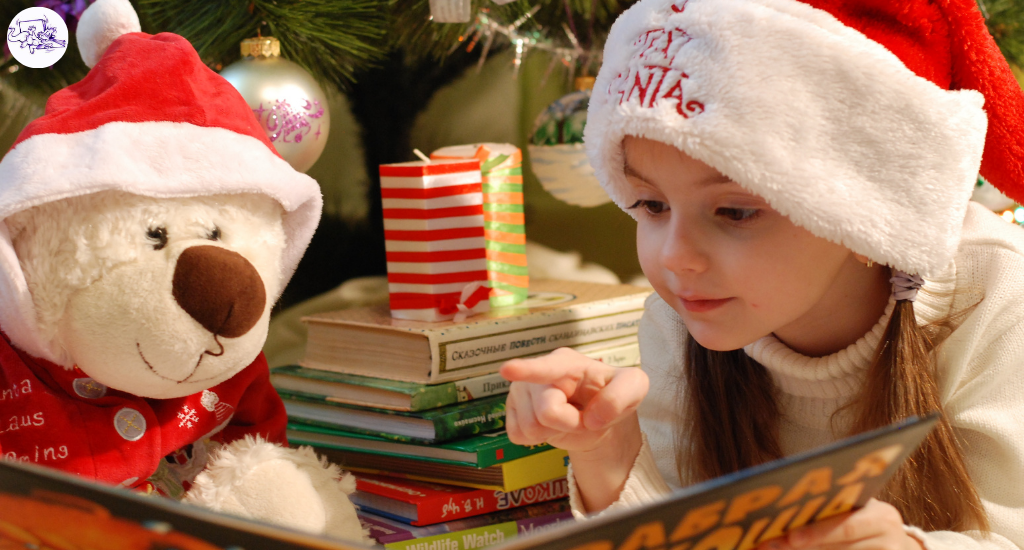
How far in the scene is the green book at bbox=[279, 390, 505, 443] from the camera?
2.74 feet

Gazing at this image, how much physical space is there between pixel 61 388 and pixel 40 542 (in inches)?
9.6

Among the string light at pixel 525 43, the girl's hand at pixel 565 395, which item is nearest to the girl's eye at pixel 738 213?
the girl's hand at pixel 565 395

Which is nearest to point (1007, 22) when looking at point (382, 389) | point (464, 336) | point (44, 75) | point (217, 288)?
point (464, 336)

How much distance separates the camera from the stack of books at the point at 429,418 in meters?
0.82

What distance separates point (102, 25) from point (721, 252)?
509 mm

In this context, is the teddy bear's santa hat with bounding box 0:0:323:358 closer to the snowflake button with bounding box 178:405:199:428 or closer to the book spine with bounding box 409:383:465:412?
the snowflake button with bounding box 178:405:199:428

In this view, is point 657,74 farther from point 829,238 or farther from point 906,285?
point 906,285

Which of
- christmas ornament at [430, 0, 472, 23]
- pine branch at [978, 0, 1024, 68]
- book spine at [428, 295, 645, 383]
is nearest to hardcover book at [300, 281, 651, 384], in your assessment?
book spine at [428, 295, 645, 383]

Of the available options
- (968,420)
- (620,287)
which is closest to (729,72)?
(968,420)

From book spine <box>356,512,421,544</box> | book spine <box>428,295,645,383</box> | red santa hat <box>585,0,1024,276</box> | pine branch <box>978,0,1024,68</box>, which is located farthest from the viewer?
pine branch <box>978,0,1024,68</box>

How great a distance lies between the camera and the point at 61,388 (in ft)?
1.97

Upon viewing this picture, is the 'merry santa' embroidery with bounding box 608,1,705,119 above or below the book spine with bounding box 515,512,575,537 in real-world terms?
above

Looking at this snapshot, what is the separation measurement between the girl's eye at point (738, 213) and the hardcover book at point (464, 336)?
36 cm

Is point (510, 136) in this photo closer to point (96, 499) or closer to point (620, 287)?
point (620, 287)
